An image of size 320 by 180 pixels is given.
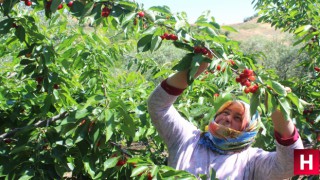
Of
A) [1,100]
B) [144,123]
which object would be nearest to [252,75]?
[144,123]

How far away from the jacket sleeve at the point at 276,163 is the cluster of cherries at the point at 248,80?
0.39 m

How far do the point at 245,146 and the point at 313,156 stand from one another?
0.40m

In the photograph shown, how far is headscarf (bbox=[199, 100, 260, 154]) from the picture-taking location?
1.96 m

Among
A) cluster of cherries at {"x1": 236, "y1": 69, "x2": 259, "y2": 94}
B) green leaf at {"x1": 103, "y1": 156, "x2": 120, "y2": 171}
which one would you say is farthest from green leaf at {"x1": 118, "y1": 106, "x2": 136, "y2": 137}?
cluster of cherries at {"x1": 236, "y1": 69, "x2": 259, "y2": 94}

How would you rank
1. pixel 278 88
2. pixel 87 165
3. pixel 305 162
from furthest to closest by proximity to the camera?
pixel 87 165
pixel 305 162
pixel 278 88

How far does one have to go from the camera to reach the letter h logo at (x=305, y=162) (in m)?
1.80

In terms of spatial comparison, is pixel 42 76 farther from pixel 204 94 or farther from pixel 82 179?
pixel 204 94

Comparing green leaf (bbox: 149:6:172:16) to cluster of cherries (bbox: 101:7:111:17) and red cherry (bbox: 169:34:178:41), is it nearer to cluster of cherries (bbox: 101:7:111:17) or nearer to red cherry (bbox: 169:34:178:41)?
red cherry (bbox: 169:34:178:41)

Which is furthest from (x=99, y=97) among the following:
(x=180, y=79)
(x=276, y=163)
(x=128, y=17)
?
(x=276, y=163)

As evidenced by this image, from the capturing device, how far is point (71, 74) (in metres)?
3.41

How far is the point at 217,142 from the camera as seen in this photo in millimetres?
1996

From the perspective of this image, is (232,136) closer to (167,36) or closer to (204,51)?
(204,51)

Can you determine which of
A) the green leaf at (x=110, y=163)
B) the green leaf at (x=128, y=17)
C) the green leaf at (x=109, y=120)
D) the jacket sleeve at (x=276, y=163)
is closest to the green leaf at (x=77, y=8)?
the green leaf at (x=128, y=17)

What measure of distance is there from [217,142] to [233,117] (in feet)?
0.54
